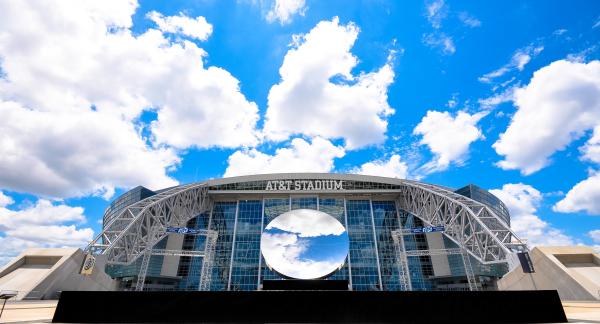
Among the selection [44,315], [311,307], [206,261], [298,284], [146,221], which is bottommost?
[44,315]

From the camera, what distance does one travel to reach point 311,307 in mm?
10430

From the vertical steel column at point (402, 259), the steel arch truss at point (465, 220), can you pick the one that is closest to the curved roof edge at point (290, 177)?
the steel arch truss at point (465, 220)

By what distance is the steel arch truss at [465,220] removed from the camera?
31.0m

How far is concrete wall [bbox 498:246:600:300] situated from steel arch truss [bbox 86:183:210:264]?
137ft

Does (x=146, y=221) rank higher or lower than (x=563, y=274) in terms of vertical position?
higher

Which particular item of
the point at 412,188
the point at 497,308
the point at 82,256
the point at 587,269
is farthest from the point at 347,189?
the point at 497,308

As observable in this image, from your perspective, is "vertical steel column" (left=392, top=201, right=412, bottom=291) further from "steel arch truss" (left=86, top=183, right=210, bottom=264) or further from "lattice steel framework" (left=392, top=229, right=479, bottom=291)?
"steel arch truss" (left=86, top=183, right=210, bottom=264)

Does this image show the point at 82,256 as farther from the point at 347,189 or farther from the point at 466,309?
the point at 347,189

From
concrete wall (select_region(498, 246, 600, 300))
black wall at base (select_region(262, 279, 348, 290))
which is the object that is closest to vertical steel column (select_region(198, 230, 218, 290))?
black wall at base (select_region(262, 279, 348, 290))

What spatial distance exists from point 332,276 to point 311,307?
4136cm

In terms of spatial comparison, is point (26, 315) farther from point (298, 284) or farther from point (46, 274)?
point (46, 274)

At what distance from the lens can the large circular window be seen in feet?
61.2

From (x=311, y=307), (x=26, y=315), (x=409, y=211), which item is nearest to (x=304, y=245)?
(x=311, y=307)

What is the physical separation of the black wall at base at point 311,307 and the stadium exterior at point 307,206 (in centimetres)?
3095
